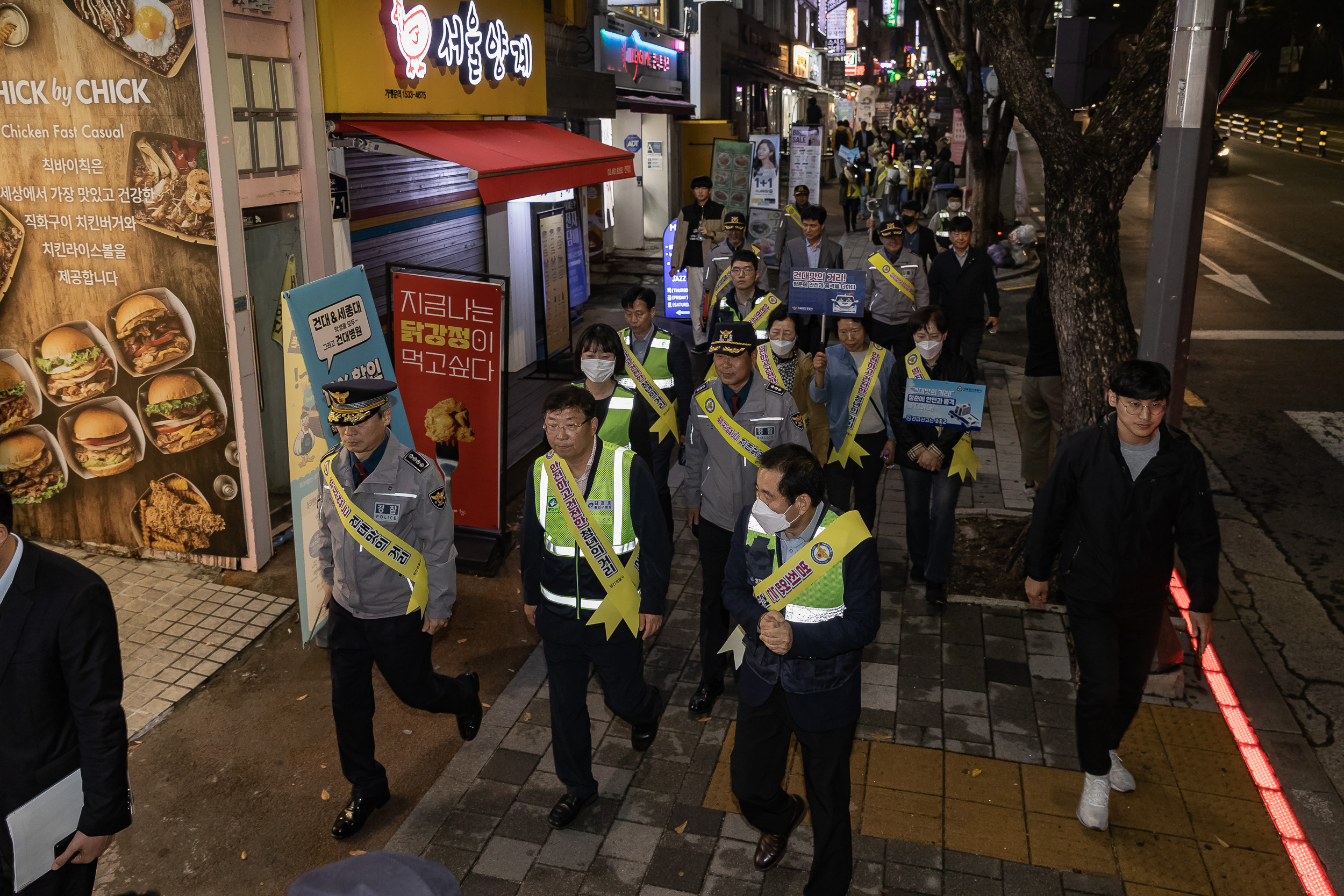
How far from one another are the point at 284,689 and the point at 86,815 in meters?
3.11

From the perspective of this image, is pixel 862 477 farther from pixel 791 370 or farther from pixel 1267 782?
pixel 1267 782

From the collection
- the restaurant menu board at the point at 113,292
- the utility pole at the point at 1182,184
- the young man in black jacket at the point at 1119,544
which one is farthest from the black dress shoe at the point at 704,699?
the restaurant menu board at the point at 113,292

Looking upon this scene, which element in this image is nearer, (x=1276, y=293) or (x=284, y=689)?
(x=284, y=689)

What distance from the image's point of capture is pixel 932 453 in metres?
6.98

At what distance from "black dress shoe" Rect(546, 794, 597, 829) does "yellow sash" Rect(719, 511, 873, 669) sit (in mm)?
1678

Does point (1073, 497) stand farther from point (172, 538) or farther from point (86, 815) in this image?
point (172, 538)

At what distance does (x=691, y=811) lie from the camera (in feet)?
16.9

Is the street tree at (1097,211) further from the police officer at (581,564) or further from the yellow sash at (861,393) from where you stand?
the police officer at (581,564)

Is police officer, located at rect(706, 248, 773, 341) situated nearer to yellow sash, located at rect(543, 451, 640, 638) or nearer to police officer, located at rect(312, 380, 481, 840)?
yellow sash, located at rect(543, 451, 640, 638)

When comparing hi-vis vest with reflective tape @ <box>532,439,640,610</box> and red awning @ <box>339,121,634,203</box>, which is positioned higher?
red awning @ <box>339,121,634,203</box>

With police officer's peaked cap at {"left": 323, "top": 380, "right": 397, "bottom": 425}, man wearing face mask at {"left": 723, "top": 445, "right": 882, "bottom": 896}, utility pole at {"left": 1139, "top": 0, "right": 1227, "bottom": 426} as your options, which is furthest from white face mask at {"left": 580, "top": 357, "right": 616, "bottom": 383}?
utility pole at {"left": 1139, "top": 0, "right": 1227, "bottom": 426}

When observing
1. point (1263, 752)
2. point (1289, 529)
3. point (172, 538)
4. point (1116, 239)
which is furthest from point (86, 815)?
point (1289, 529)

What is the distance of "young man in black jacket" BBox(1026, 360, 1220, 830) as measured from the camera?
470 cm

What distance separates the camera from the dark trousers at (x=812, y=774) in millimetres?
4188
